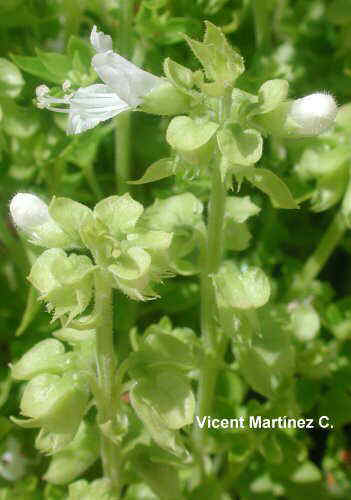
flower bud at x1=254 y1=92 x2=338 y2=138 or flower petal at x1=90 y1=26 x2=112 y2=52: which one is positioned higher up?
flower petal at x1=90 y1=26 x2=112 y2=52

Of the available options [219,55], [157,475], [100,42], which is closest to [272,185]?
[219,55]

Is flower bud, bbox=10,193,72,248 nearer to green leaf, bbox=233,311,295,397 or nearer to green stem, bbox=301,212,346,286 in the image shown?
green leaf, bbox=233,311,295,397

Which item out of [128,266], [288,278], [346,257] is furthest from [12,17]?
[346,257]

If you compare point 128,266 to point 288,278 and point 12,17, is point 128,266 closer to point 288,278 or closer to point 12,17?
point 288,278

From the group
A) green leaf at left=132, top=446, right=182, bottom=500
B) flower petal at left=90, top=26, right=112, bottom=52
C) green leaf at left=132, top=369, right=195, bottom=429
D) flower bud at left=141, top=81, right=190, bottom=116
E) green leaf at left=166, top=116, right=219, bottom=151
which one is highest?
flower petal at left=90, top=26, right=112, bottom=52

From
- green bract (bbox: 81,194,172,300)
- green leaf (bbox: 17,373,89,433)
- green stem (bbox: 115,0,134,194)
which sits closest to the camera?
green bract (bbox: 81,194,172,300)

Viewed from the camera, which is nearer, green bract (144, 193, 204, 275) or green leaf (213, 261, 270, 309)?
green leaf (213, 261, 270, 309)

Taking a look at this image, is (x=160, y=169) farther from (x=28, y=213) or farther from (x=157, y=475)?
(x=157, y=475)

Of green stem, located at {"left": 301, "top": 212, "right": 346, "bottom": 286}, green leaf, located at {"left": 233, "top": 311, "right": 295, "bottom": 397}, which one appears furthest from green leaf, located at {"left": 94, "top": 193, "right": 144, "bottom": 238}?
green stem, located at {"left": 301, "top": 212, "right": 346, "bottom": 286}
